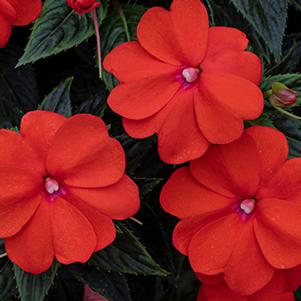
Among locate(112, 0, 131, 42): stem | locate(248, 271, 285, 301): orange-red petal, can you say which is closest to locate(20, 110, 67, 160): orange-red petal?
locate(112, 0, 131, 42): stem

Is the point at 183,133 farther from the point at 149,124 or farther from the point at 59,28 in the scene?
the point at 59,28

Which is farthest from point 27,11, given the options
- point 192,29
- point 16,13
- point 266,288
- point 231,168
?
point 266,288

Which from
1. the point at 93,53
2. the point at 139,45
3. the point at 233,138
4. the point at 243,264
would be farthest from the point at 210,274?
→ the point at 93,53

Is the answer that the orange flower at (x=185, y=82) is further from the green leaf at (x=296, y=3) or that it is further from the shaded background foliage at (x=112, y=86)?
the green leaf at (x=296, y=3)

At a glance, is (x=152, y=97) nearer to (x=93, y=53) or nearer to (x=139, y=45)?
(x=139, y=45)

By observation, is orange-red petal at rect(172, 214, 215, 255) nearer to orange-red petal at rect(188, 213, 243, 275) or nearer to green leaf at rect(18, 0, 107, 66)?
orange-red petal at rect(188, 213, 243, 275)

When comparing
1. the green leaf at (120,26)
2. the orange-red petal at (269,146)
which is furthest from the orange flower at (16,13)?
the orange-red petal at (269,146)
